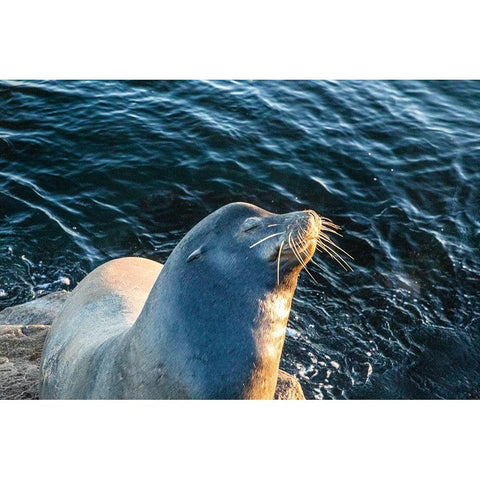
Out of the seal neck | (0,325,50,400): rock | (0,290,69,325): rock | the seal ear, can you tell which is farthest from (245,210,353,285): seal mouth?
(0,290,69,325): rock

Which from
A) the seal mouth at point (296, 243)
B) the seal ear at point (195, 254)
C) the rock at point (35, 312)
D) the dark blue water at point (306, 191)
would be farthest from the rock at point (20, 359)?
the seal mouth at point (296, 243)

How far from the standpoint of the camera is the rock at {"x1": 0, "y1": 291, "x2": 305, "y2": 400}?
4.65 meters

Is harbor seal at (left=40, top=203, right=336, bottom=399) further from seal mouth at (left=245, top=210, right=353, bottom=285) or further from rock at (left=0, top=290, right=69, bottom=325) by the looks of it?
rock at (left=0, top=290, right=69, bottom=325)

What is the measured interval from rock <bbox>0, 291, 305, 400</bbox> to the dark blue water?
1.50ft

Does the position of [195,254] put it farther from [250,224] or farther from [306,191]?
[306,191]

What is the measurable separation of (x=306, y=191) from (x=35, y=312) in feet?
10.7

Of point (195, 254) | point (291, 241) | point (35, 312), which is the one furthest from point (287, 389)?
point (35, 312)

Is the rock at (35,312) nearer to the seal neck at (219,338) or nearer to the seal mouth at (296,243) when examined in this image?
the seal neck at (219,338)

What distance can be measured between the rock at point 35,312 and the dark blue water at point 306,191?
0.37 meters

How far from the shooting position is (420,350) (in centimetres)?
582

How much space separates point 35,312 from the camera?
577 cm

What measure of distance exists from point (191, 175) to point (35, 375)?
11.1 ft

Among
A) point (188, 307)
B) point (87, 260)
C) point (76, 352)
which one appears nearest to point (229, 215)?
point (188, 307)
